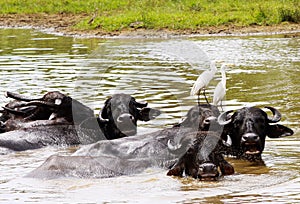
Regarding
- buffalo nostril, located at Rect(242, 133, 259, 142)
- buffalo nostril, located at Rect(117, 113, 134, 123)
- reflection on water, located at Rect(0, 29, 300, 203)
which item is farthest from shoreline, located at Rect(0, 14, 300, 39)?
buffalo nostril, located at Rect(242, 133, 259, 142)

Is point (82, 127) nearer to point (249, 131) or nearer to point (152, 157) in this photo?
point (152, 157)

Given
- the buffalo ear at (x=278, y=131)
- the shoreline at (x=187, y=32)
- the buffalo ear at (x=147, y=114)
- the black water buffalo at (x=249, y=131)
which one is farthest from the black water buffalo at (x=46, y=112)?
the shoreline at (x=187, y=32)

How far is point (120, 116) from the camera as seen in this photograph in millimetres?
9391

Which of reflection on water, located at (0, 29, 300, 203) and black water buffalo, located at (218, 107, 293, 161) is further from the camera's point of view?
black water buffalo, located at (218, 107, 293, 161)

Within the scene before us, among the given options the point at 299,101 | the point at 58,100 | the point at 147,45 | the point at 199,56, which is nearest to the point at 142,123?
the point at 58,100

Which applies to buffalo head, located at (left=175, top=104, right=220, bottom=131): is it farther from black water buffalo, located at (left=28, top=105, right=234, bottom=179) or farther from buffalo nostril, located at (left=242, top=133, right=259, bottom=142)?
buffalo nostril, located at (left=242, top=133, right=259, bottom=142)

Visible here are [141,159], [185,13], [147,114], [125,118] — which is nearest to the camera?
[141,159]

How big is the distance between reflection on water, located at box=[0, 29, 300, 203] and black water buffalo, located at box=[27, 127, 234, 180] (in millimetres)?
126

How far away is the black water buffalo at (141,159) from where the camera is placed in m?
7.55

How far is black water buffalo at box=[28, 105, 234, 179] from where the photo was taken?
24.8 feet

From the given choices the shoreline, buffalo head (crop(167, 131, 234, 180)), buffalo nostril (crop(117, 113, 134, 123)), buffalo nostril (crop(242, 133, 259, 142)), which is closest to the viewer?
buffalo head (crop(167, 131, 234, 180))

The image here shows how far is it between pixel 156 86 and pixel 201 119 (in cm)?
560

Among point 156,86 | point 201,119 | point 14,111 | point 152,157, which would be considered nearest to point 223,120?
point 201,119

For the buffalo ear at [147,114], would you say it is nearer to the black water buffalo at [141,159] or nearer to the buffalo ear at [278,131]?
the black water buffalo at [141,159]
